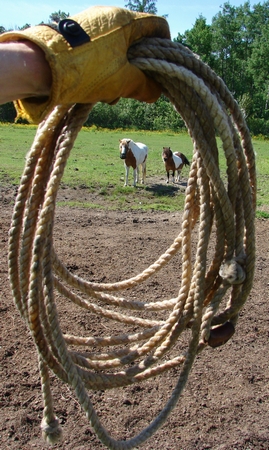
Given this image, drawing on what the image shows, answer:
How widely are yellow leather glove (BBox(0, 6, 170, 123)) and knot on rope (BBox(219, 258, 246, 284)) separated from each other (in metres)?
0.68

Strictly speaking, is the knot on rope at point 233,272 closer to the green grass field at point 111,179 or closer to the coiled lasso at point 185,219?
the coiled lasso at point 185,219

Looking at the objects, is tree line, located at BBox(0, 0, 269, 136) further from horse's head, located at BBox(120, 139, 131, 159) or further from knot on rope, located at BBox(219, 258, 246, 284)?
knot on rope, located at BBox(219, 258, 246, 284)

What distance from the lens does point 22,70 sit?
44.7 inches

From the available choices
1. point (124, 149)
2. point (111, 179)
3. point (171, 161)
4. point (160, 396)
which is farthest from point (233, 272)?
point (171, 161)

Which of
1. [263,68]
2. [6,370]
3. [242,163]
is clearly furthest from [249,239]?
[263,68]

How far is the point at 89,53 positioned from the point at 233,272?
83cm

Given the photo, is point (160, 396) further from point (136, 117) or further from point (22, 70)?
point (136, 117)

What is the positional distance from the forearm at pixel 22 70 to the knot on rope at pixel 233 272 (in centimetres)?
82

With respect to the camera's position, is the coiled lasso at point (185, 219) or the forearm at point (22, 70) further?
the coiled lasso at point (185, 219)

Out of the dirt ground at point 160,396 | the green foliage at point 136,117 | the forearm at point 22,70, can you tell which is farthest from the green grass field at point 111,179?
the green foliage at point 136,117

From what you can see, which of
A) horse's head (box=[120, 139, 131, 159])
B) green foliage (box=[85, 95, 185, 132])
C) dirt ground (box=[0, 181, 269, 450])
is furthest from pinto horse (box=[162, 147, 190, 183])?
green foliage (box=[85, 95, 185, 132])

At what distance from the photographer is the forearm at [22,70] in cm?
113

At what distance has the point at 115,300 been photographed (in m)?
2.15

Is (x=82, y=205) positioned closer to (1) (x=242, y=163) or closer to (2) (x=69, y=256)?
(2) (x=69, y=256)
